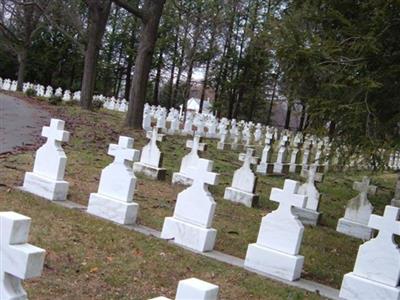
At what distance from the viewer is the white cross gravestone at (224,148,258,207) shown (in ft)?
29.8

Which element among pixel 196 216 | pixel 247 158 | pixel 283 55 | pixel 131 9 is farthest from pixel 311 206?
pixel 131 9

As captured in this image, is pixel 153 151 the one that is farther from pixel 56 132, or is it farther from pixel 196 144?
pixel 56 132

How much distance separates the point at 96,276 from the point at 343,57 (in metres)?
4.01

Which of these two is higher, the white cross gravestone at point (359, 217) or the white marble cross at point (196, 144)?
the white marble cross at point (196, 144)

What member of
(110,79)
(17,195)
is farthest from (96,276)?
(110,79)

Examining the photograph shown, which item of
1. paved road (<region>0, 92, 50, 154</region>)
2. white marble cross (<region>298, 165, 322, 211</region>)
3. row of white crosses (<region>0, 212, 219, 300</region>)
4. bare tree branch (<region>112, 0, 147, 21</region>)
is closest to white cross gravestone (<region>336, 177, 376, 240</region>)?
white marble cross (<region>298, 165, 322, 211</region>)

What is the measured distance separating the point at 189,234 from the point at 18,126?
970 centimetres

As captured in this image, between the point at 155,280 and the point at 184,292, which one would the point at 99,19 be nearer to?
the point at 155,280

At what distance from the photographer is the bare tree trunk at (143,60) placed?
1692 cm

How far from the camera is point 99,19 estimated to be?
2305cm

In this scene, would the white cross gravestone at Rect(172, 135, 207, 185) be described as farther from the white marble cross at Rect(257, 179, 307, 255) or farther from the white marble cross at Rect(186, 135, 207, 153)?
the white marble cross at Rect(257, 179, 307, 255)

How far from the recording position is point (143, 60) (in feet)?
56.0

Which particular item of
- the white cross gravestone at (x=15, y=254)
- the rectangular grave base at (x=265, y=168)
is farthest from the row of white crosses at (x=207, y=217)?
the rectangular grave base at (x=265, y=168)

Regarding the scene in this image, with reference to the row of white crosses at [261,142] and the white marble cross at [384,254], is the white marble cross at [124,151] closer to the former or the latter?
the white marble cross at [384,254]
